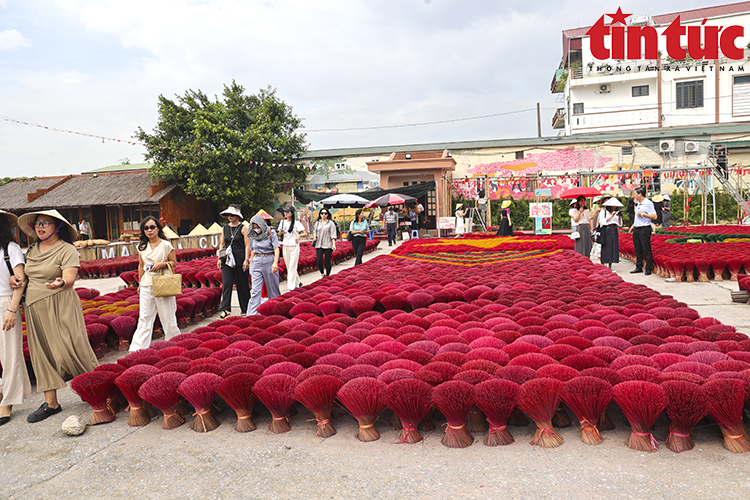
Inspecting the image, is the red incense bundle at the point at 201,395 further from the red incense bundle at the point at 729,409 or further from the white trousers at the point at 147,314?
the red incense bundle at the point at 729,409

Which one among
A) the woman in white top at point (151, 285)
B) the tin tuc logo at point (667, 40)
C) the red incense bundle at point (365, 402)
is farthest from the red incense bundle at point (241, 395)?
the tin tuc logo at point (667, 40)

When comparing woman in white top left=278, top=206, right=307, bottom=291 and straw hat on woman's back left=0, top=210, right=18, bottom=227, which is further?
woman in white top left=278, top=206, right=307, bottom=291

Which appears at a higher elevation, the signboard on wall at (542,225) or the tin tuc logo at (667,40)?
the tin tuc logo at (667,40)

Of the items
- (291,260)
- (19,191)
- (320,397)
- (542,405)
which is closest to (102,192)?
(19,191)

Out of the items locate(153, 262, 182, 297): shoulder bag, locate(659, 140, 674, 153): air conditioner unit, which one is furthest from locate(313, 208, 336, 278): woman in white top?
locate(659, 140, 674, 153): air conditioner unit

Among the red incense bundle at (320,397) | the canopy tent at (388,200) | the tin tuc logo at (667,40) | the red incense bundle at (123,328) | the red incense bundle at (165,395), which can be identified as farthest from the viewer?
the tin tuc logo at (667,40)

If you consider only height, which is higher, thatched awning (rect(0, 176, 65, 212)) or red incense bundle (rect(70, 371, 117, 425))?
thatched awning (rect(0, 176, 65, 212))

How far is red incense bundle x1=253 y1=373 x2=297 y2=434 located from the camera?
9.72ft

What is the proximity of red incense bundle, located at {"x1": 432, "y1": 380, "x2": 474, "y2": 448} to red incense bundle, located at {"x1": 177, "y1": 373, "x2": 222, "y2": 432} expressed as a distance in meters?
1.34

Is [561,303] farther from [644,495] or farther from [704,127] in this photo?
[704,127]

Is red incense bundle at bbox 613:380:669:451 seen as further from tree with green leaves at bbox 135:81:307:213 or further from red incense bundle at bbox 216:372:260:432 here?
tree with green leaves at bbox 135:81:307:213

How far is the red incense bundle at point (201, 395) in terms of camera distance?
3.05m

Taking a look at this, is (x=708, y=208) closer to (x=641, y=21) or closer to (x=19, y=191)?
(x=641, y=21)

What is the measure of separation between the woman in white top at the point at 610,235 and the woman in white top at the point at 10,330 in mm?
9544
